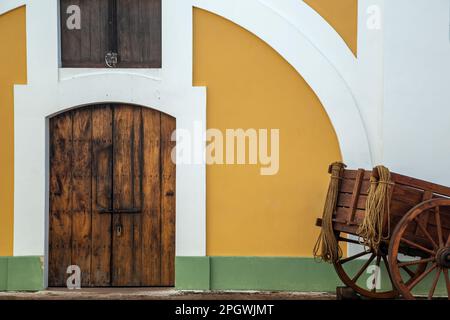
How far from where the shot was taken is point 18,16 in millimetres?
7426

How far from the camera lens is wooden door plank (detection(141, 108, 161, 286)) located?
7.50 metres

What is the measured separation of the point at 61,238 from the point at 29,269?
48cm

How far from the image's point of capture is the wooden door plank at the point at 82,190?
751cm

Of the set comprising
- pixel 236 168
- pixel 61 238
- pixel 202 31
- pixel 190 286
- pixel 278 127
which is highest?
pixel 202 31

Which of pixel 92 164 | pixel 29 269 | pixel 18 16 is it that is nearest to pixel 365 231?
pixel 92 164

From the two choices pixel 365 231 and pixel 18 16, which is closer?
pixel 365 231

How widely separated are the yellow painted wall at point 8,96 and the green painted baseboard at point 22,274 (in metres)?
0.15

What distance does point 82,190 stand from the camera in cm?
751

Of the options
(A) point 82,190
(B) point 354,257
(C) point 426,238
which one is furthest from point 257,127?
(C) point 426,238

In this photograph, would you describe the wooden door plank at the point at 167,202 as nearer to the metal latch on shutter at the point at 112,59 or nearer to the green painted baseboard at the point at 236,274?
the green painted baseboard at the point at 236,274

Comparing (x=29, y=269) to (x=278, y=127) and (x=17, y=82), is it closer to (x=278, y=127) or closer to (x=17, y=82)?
(x=17, y=82)

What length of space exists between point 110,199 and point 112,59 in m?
1.58

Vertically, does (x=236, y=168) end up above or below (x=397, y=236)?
above

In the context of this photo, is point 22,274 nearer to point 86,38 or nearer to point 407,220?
point 86,38
